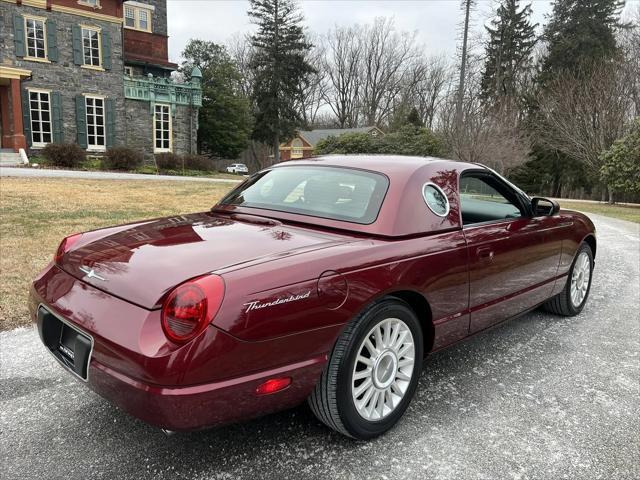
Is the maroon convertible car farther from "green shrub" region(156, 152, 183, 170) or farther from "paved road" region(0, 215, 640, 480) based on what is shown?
"green shrub" region(156, 152, 183, 170)

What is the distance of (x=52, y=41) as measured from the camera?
23.6 metres

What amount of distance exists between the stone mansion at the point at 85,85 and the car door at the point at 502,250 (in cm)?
2373

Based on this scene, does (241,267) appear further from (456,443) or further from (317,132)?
(317,132)

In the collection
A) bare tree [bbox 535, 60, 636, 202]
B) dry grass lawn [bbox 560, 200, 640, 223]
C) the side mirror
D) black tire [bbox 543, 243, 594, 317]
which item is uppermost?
bare tree [bbox 535, 60, 636, 202]

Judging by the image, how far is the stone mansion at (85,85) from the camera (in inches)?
887

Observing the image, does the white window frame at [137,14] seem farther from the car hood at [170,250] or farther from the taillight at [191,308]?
the taillight at [191,308]

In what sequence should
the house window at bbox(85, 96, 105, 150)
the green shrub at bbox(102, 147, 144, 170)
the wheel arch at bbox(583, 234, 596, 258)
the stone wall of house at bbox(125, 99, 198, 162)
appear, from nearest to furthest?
the wheel arch at bbox(583, 234, 596, 258)
the green shrub at bbox(102, 147, 144, 170)
the house window at bbox(85, 96, 105, 150)
the stone wall of house at bbox(125, 99, 198, 162)

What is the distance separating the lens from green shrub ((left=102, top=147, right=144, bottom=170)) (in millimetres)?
21422

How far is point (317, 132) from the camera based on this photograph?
56.4 metres

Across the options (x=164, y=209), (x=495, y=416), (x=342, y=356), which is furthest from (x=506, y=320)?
(x=164, y=209)

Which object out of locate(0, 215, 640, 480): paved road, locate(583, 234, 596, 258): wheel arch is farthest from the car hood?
locate(583, 234, 596, 258): wheel arch

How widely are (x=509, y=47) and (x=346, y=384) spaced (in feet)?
152

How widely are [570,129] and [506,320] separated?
27090 mm

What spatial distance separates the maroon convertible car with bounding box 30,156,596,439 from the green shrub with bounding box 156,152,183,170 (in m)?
22.0
